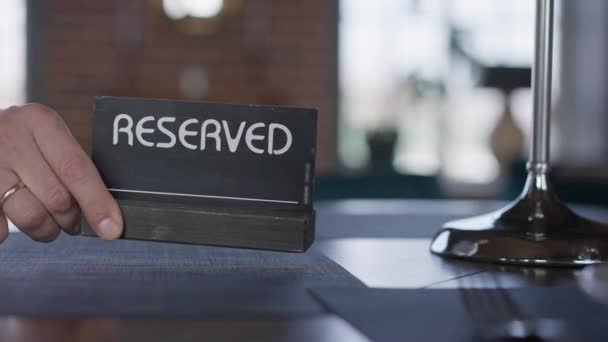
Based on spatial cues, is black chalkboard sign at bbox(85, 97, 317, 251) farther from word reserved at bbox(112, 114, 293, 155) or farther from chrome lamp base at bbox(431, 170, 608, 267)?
chrome lamp base at bbox(431, 170, 608, 267)

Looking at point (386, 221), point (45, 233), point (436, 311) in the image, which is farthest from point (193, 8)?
point (436, 311)

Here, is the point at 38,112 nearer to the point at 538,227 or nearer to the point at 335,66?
the point at 538,227

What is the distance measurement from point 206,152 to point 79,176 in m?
0.11

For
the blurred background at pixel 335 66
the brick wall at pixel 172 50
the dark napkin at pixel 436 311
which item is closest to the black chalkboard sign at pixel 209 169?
the dark napkin at pixel 436 311

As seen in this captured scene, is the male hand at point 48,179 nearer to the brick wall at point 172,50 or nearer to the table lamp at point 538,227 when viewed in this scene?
the table lamp at point 538,227

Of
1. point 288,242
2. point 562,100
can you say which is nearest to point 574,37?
point 562,100

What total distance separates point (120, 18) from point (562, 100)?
3125mm

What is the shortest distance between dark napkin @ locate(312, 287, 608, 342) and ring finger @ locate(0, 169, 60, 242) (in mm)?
282

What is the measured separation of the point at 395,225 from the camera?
1.18 meters

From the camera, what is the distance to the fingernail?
2.50 feet

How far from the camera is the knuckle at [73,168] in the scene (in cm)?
75

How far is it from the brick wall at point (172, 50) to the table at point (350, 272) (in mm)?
4762

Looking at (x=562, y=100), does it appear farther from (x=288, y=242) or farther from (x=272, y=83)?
(x=288, y=242)

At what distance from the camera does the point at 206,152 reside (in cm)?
77
